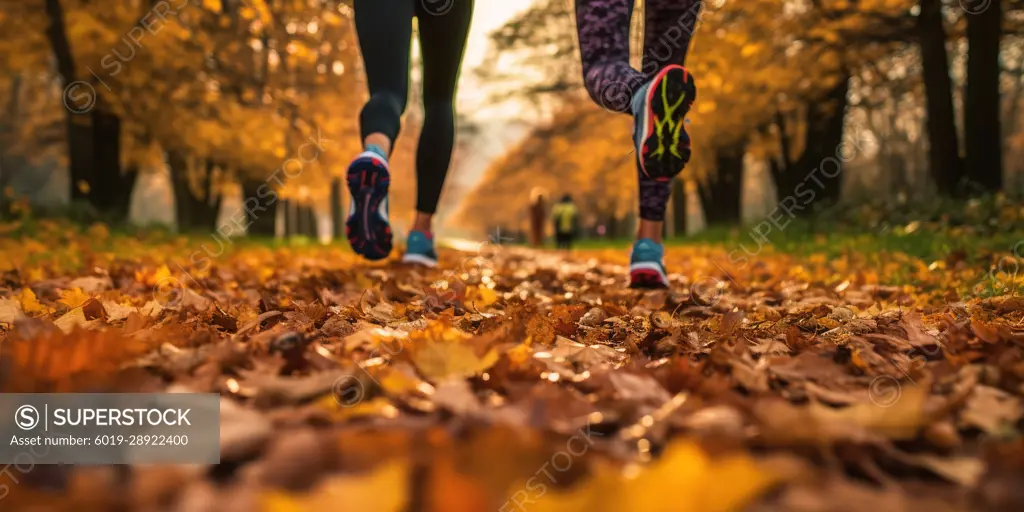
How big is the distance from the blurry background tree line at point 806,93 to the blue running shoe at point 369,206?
1.47 m

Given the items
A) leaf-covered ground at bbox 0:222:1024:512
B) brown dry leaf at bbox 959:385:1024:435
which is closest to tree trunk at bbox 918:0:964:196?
leaf-covered ground at bbox 0:222:1024:512

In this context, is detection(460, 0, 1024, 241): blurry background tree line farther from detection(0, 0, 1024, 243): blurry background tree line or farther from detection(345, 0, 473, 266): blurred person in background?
detection(345, 0, 473, 266): blurred person in background

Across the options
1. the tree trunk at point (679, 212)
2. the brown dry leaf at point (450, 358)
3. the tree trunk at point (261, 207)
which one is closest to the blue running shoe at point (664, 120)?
the brown dry leaf at point (450, 358)

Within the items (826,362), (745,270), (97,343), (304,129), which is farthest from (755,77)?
(97,343)

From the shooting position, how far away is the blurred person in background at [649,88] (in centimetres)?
209

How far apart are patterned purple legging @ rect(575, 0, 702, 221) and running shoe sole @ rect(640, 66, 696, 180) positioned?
0.15 meters

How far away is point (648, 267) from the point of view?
2.93 metres

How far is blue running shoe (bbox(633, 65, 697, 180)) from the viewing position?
6.79 ft

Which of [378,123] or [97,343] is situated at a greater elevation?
[378,123]

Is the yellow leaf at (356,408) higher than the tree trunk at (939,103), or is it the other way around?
the tree trunk at (939,103)

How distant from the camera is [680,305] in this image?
96.1 inches

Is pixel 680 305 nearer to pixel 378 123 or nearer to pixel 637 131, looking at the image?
pixel 637 131

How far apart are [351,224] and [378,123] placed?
42cm

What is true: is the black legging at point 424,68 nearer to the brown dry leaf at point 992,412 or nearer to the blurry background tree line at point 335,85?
the blurry background tree line at point 335,85
